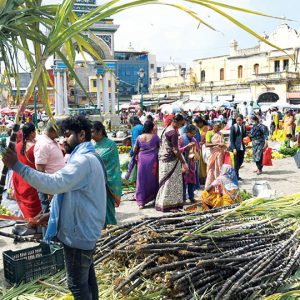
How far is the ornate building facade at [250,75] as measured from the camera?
42.0m

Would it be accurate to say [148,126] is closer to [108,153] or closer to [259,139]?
[108,153]

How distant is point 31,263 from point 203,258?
1705 millimetres

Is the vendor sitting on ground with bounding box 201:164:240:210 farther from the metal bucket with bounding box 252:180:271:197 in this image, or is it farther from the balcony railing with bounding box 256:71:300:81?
the balcony railing with bounding box 256:71:300:81

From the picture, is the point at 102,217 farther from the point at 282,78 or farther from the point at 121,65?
the point at 121,65

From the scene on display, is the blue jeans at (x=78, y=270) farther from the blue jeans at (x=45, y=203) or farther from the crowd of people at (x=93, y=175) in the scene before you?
the blue jeans at (x=45, y=203)

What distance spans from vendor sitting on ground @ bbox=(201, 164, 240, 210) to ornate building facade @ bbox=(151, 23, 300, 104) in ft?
105

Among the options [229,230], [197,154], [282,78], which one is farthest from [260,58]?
[229,230]

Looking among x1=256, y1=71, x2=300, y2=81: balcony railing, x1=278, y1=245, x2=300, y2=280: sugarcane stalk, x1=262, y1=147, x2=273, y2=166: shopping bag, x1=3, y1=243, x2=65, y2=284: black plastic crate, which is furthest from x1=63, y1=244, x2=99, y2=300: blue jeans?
x1=256, y1=71, x2=300, y2=81: balcony railing

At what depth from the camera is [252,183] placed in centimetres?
992

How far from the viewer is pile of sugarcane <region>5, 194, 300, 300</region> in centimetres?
350

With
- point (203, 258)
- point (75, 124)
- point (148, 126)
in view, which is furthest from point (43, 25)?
point (148, 126)

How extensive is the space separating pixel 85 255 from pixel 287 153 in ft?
40.6

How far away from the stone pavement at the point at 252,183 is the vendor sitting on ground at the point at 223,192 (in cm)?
112

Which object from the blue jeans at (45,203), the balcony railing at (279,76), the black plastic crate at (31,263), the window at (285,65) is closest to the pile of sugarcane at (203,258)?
the black plastic crate at (31,263)
